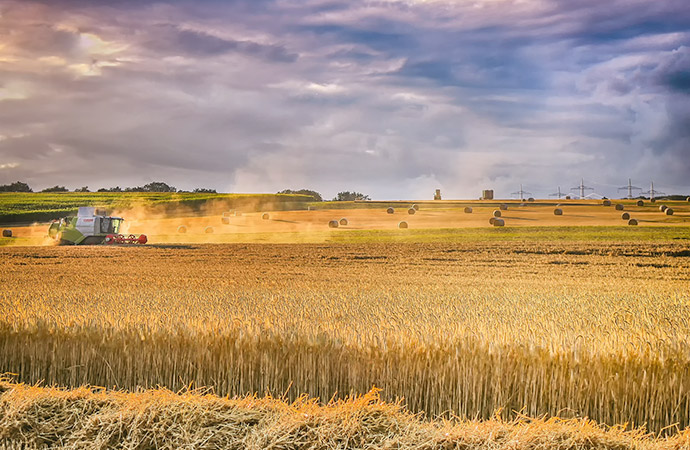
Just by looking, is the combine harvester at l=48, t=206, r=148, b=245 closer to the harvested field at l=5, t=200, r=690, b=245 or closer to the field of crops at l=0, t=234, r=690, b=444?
the harvested field at l=5, t=200, r=690, b=245

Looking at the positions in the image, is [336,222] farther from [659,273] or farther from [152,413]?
[152,413]

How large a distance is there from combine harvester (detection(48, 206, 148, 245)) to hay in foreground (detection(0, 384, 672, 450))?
22961 mm

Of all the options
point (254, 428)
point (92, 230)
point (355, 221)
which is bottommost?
point (254, 428)

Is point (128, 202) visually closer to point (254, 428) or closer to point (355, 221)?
point (355, 221)

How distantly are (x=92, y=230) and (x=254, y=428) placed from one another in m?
24.9

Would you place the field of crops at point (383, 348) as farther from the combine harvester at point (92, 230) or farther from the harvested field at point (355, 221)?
the harvested field at point (355, 221)

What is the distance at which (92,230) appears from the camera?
27688mm

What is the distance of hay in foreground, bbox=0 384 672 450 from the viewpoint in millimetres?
5145

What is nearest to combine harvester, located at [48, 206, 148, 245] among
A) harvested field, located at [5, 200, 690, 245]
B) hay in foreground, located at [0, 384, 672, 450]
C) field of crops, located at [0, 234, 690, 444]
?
harvested field, located at [5, 200, 690, 245]

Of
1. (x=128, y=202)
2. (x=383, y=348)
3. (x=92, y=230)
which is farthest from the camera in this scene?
(x=128, y=202)

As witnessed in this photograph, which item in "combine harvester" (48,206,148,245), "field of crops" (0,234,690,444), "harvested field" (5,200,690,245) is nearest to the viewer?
"field of crops" (0,234,690,444)

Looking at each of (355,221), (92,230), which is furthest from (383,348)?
(355,221)

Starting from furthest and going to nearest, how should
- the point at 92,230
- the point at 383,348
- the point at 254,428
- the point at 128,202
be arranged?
the point at 128,202 → the point at 92,230 → the point at 383,348 → the point at 254,428

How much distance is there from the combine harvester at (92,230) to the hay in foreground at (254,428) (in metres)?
23.0
